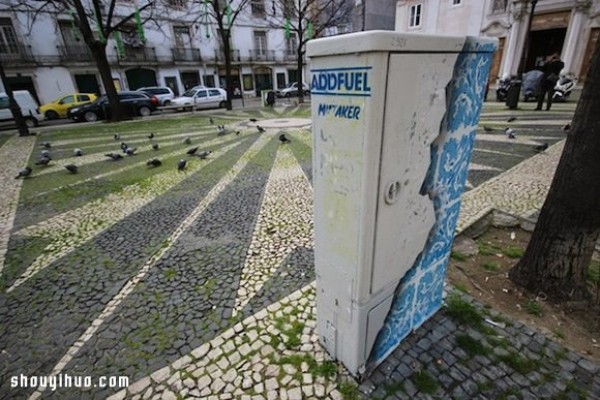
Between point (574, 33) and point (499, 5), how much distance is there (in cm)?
530

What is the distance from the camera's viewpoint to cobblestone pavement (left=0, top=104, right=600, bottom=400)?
189 centimetres

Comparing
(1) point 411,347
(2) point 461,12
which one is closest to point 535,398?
(1) point 411,347

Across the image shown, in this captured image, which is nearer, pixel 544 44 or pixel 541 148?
pixel 541 148

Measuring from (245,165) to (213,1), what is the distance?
15.1m

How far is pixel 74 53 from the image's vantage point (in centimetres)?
2212

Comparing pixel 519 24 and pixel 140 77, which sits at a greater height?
pixel 519 24

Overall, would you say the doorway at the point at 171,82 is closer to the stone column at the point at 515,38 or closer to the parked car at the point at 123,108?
the parked car at the point at 123,108

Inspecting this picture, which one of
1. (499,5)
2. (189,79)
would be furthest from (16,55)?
(499,5)

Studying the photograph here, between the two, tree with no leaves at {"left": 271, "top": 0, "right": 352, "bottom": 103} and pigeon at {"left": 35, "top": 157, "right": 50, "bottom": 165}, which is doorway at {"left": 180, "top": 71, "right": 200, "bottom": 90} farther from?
pigeon at {"left": 35, "top": 157, "right": 50, "bottom": 165}

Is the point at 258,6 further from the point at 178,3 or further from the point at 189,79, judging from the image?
the point at 189,79

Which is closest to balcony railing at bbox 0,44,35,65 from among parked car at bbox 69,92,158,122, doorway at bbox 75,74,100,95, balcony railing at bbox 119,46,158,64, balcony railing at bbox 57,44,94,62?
balcony railing at bbox 57,44,94,62

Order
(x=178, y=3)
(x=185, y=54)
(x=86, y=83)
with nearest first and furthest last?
1. (x=86, y=83)
2. (x=178, y=3)
3. (x=185, y=54)

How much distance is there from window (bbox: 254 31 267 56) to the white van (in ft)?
68.0

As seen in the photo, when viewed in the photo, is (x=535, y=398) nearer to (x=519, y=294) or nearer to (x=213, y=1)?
(x=519, y=294)
